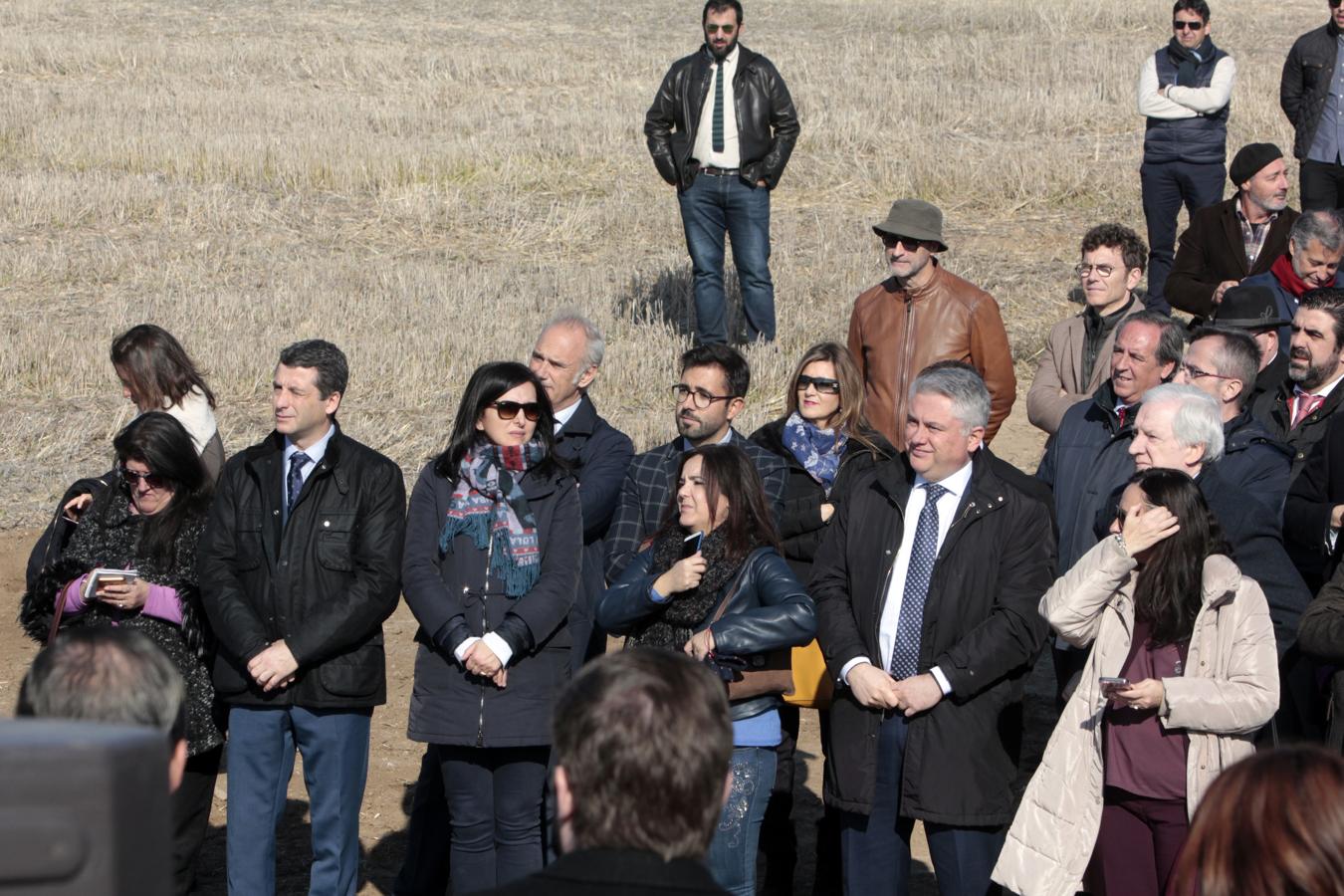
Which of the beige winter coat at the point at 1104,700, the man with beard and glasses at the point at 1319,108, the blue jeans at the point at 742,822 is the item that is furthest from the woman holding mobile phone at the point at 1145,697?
the man with beard and glasses at the point at 1319,108

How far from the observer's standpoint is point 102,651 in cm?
321

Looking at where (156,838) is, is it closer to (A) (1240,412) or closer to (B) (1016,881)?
(B) (1016,881)

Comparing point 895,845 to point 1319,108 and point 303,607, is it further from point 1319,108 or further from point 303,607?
point 1319,108

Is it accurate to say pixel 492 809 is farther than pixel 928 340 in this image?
No

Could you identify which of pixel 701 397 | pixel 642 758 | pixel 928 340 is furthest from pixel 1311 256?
pixel 642 758

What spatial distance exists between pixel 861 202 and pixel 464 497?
12.3 m

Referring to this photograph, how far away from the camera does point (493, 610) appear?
215 inches

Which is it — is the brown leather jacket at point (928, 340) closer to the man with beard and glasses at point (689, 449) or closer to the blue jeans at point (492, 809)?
the man with beard and glasses at point (689, 449)

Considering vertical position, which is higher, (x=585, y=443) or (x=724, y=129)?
(x=724, y=129)

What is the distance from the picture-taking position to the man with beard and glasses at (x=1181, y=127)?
11625 millimetres

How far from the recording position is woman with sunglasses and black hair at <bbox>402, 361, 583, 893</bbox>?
538cm

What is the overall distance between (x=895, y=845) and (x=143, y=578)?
8.69 ft

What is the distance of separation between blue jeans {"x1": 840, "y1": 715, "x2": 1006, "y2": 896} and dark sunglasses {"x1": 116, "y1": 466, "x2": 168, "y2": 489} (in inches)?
102

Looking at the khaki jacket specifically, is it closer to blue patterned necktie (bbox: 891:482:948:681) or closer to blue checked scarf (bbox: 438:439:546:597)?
blue patterned necktie (bbox: 891:482:948:681)
